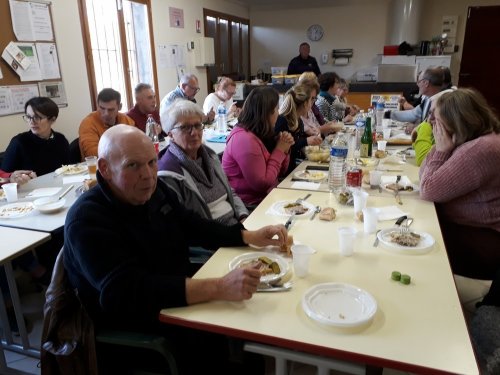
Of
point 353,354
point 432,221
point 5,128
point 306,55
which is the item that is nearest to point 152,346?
point 353,354

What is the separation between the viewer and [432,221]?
1.75 metres

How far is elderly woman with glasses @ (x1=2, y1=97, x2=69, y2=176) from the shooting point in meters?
2.79

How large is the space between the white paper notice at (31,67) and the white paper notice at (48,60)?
0.16 feet

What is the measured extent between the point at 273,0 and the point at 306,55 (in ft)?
4.07

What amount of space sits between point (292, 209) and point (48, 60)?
10.1 ft

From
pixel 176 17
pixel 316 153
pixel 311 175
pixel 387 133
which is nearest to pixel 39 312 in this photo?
pixel 311 175

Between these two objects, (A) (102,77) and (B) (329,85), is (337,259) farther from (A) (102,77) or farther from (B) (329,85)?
(A) (102,77)

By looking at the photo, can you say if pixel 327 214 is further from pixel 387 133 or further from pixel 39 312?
pixel 387 133

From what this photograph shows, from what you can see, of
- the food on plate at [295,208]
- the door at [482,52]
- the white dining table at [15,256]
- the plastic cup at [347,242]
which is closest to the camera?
the plastic cup at [347,242]

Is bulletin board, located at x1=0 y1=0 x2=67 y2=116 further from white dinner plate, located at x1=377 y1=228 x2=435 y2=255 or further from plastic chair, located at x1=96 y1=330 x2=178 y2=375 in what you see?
white dinner plate, located at x1=377 y1=228 x2=435 y2=255

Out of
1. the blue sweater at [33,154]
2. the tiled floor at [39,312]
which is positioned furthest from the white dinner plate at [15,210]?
the blue sweater at [33,154]

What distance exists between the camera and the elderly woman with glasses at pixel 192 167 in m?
1.76

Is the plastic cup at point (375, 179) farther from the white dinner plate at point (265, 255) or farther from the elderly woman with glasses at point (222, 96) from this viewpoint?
the elderly woman with glasses at point (222, 96)

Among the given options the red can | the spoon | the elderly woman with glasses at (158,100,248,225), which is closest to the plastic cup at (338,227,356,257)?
the spoon
